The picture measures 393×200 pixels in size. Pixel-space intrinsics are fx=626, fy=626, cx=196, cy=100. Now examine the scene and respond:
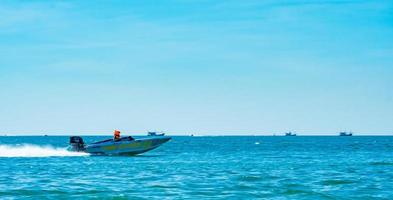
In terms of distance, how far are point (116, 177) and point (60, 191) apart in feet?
25.5

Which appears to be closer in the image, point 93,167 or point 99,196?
point 99,196

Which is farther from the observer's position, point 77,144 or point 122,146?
point 77,144

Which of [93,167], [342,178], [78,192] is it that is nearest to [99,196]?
[78,192]

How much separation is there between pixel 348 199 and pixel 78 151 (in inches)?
1692

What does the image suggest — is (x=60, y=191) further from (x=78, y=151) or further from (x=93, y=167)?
(x=78, y=151)

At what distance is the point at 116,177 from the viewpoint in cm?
3862

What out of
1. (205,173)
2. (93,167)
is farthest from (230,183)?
(93,167)

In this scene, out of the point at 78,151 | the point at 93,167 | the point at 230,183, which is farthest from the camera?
the point at 78,151

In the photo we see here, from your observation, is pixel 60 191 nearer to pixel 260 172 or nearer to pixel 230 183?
pixel 230 183

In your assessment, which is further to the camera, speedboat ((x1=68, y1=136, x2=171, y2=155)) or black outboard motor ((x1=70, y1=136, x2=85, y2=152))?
black outboard motor ((x1=70, y1=136, x2=85, y2=152))

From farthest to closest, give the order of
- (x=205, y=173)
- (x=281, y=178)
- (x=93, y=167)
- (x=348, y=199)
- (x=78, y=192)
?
1. (x=93, y=167)
2. (x=205, y=173)
3. (x=281, y=178)
4. (x=78, y=192)
5. (x=348, y=199)

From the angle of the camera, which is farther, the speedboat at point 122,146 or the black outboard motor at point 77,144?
the black outboard motor at point 77,144

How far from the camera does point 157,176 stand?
39.0 metres

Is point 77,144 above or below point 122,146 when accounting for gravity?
above
